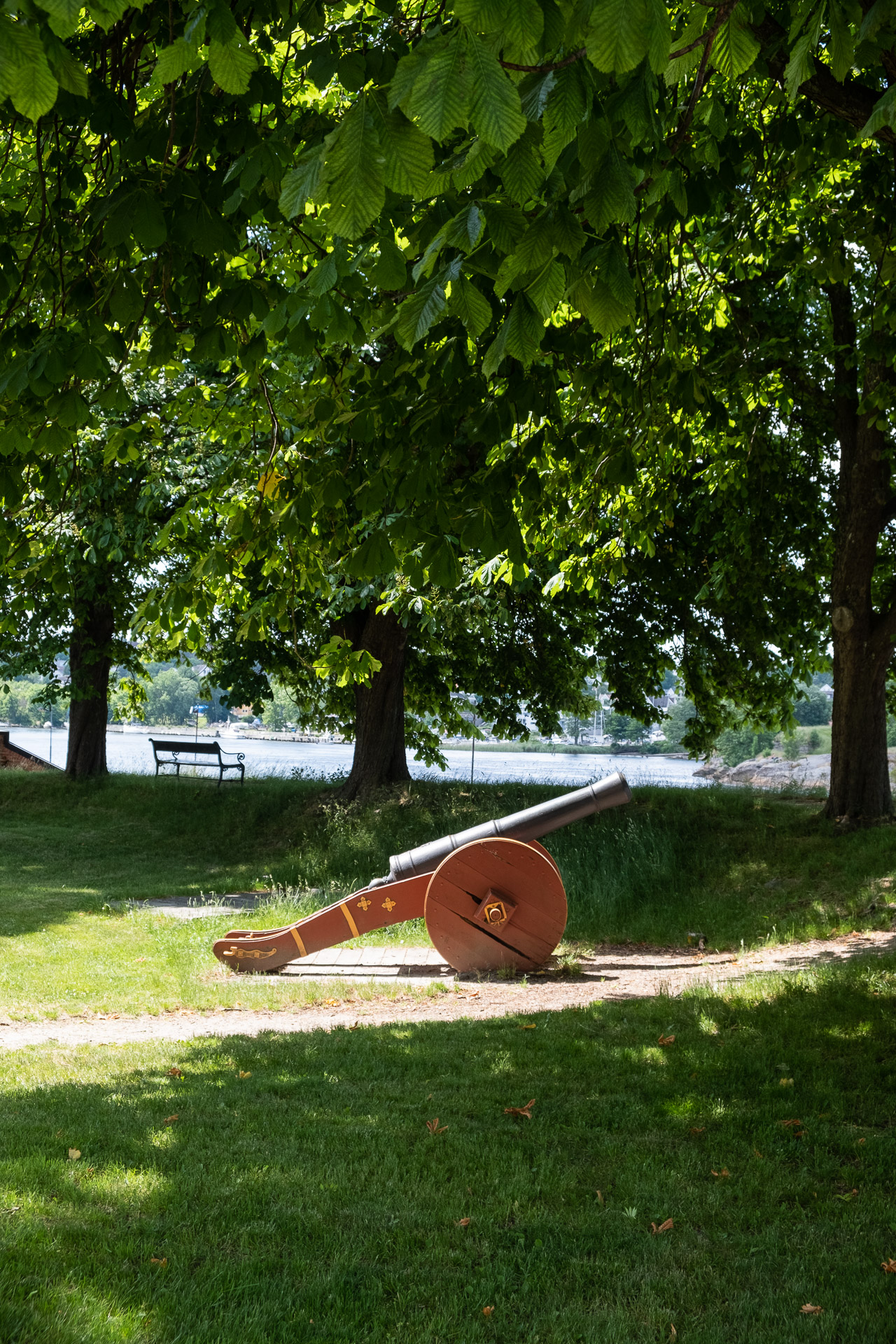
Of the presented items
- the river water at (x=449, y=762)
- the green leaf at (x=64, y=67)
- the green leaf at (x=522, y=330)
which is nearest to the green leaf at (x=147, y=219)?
the green leaf at (x=64, y=67)

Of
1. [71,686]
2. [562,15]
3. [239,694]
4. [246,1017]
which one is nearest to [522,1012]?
[246,1017]

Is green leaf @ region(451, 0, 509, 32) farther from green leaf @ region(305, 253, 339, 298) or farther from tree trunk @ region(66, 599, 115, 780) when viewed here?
tree trunk @ region(66, 599, 115, 780)

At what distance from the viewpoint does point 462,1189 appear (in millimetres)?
4441

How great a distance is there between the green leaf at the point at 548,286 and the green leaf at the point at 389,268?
590 millimetres

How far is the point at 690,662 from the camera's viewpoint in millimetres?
18781

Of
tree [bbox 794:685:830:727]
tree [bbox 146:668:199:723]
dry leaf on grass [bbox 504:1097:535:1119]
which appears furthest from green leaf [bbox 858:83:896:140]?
tree [bbox 146:668:199:723]

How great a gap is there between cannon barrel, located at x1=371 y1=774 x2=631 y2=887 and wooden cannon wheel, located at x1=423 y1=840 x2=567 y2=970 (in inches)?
16.5

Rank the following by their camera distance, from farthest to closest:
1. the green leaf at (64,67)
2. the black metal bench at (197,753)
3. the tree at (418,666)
Answer: the black metal bench at (197,753) → the tree at (418,666) → the green leaf at (64,67)

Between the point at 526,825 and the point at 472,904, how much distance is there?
959mm

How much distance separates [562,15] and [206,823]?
18554 millimetres

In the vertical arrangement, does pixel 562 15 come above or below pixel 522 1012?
above

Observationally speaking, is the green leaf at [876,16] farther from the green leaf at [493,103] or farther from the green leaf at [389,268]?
the green leaf at [493,103]

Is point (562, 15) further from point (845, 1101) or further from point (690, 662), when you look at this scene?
point (690, 662)

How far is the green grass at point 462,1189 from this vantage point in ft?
11.3
